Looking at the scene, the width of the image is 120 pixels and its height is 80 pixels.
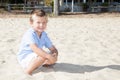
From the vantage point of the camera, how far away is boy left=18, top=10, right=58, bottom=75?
15.2 ft

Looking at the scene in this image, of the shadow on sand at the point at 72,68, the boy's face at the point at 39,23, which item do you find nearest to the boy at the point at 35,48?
the boy's face at the point at 39,23

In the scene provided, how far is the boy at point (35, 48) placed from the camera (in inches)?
182

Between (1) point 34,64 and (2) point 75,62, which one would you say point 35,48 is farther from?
(2) point 75,62

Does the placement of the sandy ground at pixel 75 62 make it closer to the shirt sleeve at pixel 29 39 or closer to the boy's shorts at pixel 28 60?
the boy's shorts at pixel 28 60

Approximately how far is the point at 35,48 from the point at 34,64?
23 cm

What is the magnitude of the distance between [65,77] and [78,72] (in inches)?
15.2

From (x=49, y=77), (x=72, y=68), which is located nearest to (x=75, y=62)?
(x=72, y=68)

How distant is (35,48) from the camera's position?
4621 mm

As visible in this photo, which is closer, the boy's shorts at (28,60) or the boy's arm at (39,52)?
the boy's arm at (39,52)

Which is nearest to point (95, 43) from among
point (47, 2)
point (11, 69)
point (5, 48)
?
point (5, 48)

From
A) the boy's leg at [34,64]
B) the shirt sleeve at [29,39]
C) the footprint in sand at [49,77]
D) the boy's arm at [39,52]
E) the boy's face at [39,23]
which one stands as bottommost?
the footprint in sand at [49,77]

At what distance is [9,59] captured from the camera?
5922 millimetres

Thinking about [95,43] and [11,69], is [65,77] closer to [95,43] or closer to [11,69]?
[11,69]

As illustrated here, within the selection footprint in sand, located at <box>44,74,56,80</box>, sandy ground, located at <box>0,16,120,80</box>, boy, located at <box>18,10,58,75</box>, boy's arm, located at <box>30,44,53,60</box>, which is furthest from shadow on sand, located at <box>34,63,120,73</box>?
boy's arm, located at <box>30,44,53,60</box>
